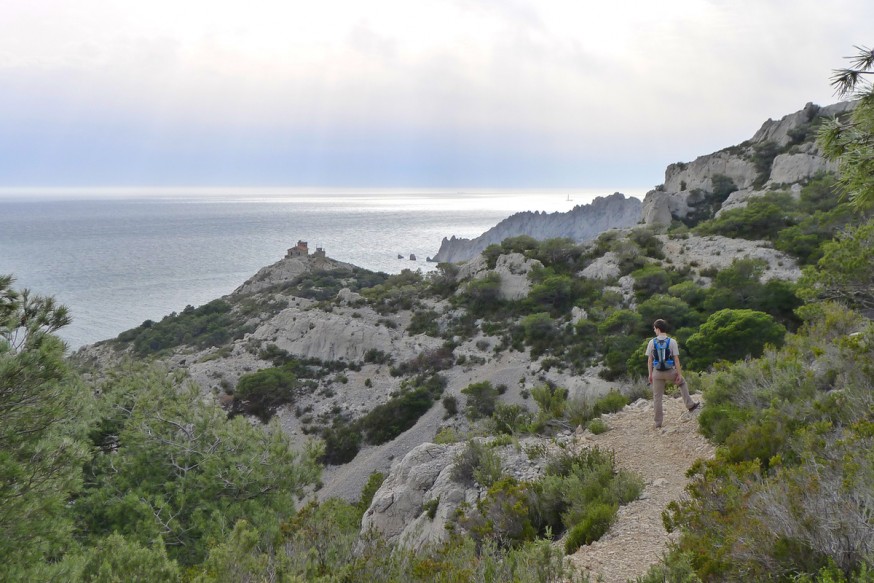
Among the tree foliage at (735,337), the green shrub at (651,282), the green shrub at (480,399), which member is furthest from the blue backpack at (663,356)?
the green shrub at (651,282)

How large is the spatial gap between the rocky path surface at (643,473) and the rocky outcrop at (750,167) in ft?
119

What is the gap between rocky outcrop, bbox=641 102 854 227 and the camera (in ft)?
129

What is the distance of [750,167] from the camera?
43969 millimetres

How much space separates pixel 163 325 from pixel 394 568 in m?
47.8

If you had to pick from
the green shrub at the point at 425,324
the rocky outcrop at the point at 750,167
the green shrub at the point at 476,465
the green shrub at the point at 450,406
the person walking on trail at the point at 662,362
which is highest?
the rocky outcrop at the point at 750,167

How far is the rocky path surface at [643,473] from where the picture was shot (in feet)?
14.1

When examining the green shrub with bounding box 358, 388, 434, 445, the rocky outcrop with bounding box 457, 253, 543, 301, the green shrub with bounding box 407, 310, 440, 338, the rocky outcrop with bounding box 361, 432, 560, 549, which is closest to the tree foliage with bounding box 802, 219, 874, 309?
the rocky outcrop with bounding box 361, 432, 560, 549

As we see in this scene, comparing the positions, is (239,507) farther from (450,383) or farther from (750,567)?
(450,383)

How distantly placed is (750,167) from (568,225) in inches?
2349

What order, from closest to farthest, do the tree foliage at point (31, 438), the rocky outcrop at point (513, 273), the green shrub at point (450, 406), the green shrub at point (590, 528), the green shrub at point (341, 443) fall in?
the tree foliage at point (31, 438)
the green shrub at point (590, 528)
the green shrub at point (341, 443)
the green shrub at point (450, 406)
the rocky outcrop at point (513, 273)

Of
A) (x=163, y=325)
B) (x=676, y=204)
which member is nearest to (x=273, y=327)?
(x=163, y=325)

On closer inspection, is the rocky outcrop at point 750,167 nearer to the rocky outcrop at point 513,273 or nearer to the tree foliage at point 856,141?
the rocky outcrop at point 513,273

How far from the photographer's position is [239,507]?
7121 millimetres

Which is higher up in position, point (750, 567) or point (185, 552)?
point (750, 567)
